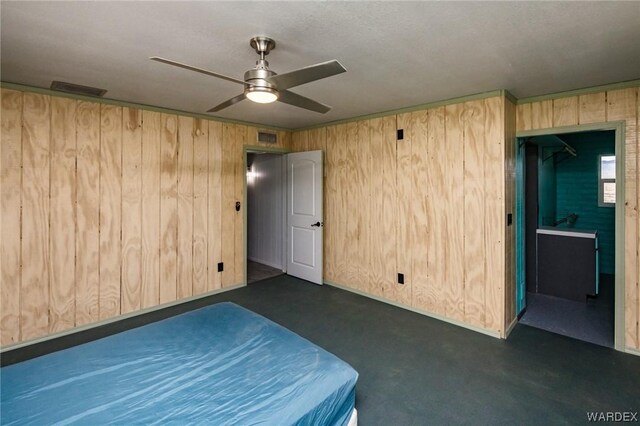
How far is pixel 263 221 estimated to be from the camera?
6.14 meters

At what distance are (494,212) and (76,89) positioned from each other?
4316 millimetres

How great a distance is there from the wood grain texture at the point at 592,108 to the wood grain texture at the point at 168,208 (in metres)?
4.46

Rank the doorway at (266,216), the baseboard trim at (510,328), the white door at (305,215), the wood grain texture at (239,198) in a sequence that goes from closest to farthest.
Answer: the baseboard trim at (510,328) → the wood grain texture at (239,198) → the white door at (305,215) → the doorway at (266,216)

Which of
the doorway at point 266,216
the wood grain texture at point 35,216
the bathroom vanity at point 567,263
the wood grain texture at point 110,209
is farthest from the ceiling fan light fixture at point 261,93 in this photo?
the bathroom vanity at point 567,263

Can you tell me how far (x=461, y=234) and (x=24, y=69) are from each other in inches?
170

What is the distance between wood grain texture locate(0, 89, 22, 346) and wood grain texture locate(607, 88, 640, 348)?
553 centimetres

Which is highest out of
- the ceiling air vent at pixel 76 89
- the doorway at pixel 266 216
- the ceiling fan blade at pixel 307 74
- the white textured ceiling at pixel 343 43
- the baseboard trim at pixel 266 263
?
the ceiling air vent at pixel 76 89

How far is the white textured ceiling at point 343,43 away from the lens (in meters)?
1.73

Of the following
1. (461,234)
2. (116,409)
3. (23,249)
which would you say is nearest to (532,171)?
(461,234)

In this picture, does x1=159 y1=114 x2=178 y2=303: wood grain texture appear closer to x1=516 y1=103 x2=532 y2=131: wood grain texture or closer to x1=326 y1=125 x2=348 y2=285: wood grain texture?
x1=326 y1=125 x2=348 y2=285: wood grain texture

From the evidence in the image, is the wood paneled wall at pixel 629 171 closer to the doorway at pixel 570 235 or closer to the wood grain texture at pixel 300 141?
the doorway at pixel 570 235

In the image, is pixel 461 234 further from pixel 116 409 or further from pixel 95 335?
pixel 95 335

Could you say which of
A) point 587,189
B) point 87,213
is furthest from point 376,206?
point 587,189

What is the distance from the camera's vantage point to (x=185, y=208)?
13.4 ft
